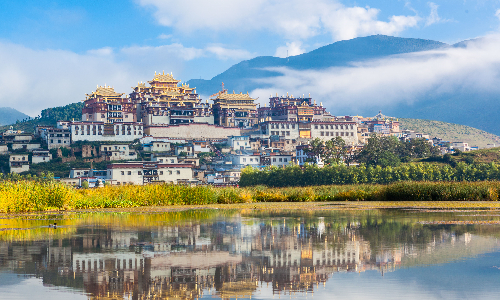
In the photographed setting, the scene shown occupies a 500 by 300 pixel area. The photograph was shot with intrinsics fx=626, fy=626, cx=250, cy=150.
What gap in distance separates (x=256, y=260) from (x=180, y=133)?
108 m

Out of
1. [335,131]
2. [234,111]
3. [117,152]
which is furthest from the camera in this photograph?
[234,111]

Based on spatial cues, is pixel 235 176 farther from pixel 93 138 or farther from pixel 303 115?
pixel 303 115

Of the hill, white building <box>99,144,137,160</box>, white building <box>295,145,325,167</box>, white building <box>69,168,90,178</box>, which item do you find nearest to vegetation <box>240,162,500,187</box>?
white building <box>295,145,325,167</box>

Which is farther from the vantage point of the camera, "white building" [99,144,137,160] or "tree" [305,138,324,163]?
"tree" [305,138,324,163]

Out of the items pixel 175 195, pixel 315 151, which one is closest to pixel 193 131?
pixel 315 151

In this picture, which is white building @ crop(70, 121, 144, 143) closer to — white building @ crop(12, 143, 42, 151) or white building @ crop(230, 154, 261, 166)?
white building @ crop(12, 143, 42, 151)

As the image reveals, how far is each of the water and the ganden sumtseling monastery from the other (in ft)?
245

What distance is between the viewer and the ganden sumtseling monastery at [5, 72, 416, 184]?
100 metres

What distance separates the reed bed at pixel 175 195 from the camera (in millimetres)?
26141

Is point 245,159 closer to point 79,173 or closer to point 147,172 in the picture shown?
point 147,172

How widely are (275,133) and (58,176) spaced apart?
4815 centimetres

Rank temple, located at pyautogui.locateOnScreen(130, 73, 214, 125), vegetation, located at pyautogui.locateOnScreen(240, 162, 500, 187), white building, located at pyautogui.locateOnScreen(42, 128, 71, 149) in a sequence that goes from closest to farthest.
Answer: vegetation, located at pyautogui.locateOnScreen(240, 162, 500, 187) < white building, located at pyautogui.locateOnScreen(42, 128, 71, 149) < temple, located at pyautogui.locateOnScreen(130, 73, 214, 125)

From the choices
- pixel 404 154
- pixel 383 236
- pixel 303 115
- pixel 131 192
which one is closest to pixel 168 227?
pixel 383 236

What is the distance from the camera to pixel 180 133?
11900cm
